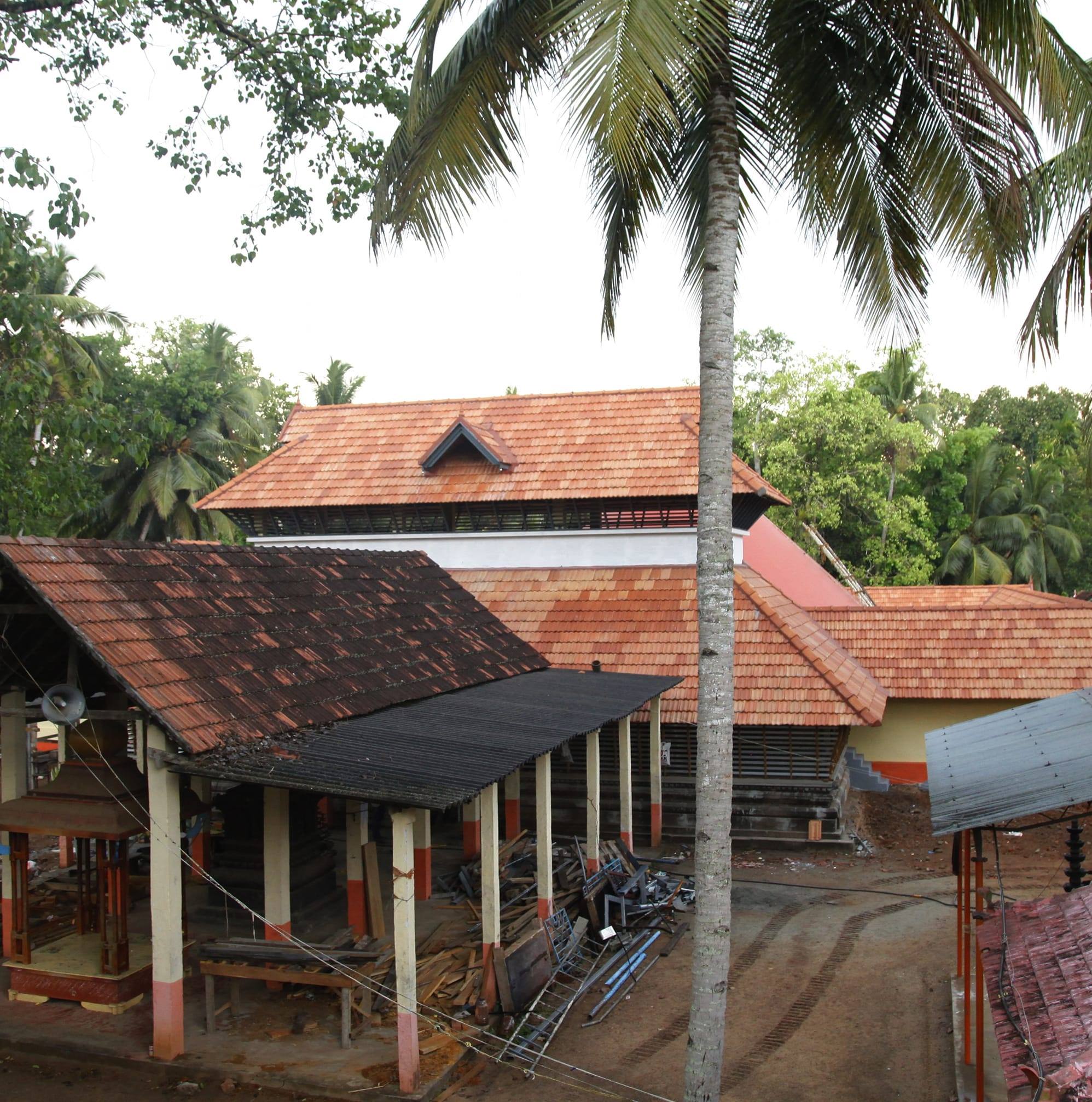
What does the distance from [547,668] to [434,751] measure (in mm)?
6368

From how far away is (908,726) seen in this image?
64.5 feet

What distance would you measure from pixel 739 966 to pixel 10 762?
7715 millimetres

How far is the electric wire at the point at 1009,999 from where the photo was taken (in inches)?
198

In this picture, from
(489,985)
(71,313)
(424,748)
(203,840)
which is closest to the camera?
(424,748)

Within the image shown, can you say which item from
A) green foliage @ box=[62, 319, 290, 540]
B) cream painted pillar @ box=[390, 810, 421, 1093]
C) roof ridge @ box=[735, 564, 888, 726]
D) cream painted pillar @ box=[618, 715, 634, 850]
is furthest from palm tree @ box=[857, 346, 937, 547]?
cream painted pillar @ box=[390, 810, 421, 1093]

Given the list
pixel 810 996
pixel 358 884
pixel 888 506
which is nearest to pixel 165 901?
pixel 358 884

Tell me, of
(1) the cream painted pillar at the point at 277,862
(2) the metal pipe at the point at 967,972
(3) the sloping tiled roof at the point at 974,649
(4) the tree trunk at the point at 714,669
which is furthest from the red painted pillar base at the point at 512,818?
(3) the sloping tiled roof at the point at 974,649

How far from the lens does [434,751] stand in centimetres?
875

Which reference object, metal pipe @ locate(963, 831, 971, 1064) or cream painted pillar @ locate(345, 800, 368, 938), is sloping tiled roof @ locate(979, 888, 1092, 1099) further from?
cream painted pillar @ locate(345, 800, 368, 938)

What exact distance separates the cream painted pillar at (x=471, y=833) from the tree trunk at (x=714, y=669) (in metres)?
6.66

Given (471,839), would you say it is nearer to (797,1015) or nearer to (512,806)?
(512,806)

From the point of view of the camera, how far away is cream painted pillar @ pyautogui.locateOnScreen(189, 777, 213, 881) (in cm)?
1196

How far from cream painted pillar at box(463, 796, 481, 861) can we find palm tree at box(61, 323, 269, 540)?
684 inches

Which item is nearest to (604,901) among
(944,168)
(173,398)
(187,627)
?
(187,627)
